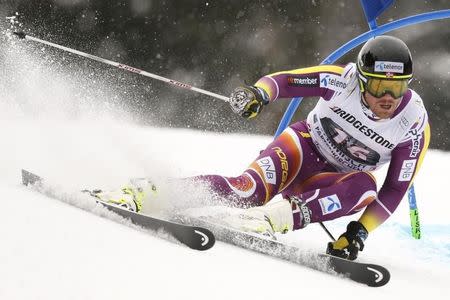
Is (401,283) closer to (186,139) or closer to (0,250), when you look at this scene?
(0,250)

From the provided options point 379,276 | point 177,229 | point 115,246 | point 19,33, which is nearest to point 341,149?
point 379,276

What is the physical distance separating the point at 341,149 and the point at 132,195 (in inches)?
59.1

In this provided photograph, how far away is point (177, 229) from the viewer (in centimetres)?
286

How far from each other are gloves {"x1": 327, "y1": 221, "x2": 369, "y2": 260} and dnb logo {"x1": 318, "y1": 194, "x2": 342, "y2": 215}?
160 mm

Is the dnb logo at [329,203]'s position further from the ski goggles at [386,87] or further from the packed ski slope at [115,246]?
the ski goggles at [386,87]

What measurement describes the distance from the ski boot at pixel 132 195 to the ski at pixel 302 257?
27 centimetres

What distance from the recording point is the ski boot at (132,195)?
129 inches

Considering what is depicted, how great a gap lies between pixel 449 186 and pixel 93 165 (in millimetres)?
5958

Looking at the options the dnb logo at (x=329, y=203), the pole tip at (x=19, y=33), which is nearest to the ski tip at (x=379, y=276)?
the dnb logo at (x=329, y=203)

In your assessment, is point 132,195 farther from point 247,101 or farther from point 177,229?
point 247,101

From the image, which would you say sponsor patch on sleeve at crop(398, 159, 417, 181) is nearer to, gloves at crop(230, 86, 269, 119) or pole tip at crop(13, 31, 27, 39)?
gloves at crop(230, 86, 269, 119)

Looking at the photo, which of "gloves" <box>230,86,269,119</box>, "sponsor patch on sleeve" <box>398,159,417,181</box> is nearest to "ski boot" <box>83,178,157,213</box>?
"gloves" <box>230,86,269,119</box>

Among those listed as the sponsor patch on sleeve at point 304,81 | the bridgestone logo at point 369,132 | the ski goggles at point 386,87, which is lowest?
the bridgestone logo at point 369,132

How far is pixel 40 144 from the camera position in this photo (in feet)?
16.6
